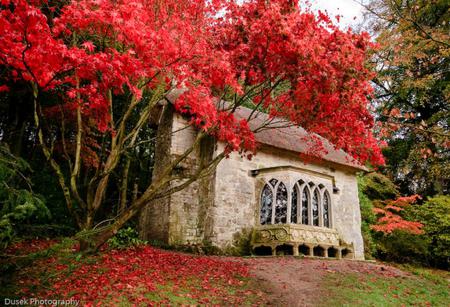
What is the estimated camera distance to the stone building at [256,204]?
39.2 ft

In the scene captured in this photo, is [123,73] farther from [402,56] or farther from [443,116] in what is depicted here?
[443,116]

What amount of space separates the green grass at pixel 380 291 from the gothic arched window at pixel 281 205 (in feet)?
11.3

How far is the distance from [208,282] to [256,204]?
5.42 meters

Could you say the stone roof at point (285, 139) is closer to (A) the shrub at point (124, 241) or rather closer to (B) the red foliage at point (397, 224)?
(B) the red foliage at point (397, 224)

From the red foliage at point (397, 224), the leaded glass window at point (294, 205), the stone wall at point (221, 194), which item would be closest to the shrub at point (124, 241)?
the stone wall at point (221, 194)

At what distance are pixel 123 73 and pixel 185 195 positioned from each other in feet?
22.2

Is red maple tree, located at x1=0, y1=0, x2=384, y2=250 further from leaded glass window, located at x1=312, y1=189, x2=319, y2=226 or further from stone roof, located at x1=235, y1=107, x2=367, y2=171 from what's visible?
leaded glass window, located at x1=312, y1=189, x2=319, y2=226

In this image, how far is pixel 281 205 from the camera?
1249cm

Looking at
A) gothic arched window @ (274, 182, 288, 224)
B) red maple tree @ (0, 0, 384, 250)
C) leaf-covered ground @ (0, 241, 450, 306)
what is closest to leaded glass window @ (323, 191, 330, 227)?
gothic arched window @ (274, 182, 288, 224)

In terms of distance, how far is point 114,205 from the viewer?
52.3 ft

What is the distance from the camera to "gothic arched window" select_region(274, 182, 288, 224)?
1232 cm

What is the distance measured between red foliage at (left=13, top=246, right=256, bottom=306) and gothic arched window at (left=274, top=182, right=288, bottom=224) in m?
3.14

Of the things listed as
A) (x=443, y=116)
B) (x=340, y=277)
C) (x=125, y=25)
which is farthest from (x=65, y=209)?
(x=443, y=116)

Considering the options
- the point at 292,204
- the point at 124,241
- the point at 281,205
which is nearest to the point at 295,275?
the point at 281,205
